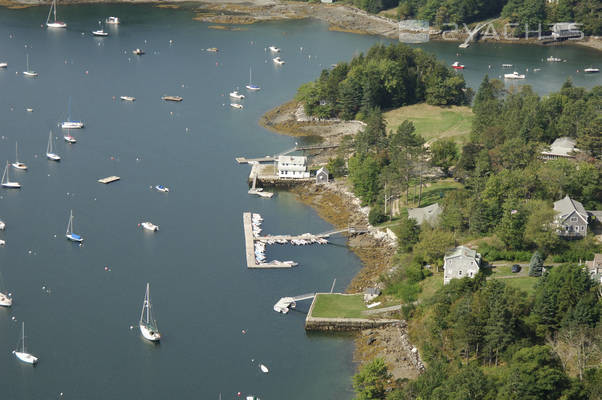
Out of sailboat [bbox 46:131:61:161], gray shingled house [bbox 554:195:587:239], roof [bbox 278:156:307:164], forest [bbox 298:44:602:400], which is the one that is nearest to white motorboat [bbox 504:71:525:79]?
forest [bbox 298:44:602:400]

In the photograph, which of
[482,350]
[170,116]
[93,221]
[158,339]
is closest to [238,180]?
[93,221]

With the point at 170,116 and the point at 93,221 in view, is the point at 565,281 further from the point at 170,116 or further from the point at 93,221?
the point at 170,116

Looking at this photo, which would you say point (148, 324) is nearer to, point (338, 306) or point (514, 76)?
point (338, 306)

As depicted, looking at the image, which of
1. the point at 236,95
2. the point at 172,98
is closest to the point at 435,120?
the point at 236,95

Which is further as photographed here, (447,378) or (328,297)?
(328,297)

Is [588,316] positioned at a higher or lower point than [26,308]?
higher

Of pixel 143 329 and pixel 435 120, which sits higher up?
pixel 435 120

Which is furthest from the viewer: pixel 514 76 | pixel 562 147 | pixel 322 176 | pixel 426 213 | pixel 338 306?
pixel 514 76
